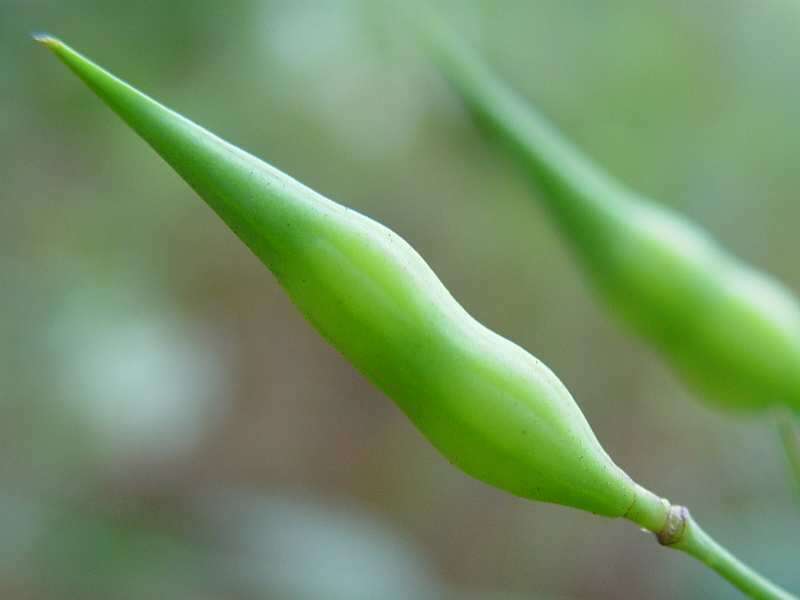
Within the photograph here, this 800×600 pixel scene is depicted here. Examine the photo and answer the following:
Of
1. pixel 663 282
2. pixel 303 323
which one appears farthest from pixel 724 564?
pixel 303 323

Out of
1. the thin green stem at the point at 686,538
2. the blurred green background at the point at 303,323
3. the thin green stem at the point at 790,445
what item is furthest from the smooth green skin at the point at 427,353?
the blurred green background at the point at 303,323

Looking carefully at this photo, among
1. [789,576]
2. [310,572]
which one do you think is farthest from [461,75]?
[789,576]

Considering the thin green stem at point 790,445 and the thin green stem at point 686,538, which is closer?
the thin green stem at point 686,538

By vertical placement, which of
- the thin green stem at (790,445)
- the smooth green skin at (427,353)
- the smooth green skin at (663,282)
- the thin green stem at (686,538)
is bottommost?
the smooth green skin at (427,353)

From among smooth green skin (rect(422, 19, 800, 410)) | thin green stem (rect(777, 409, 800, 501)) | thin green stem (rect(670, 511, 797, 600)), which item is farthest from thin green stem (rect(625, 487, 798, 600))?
smooth green skin (rect(422, 19, 800, 410))

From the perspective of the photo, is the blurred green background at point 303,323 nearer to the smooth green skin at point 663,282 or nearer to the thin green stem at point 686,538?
the smooth green skin at point 663,282

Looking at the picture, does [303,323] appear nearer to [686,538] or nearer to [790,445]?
[790,445]
